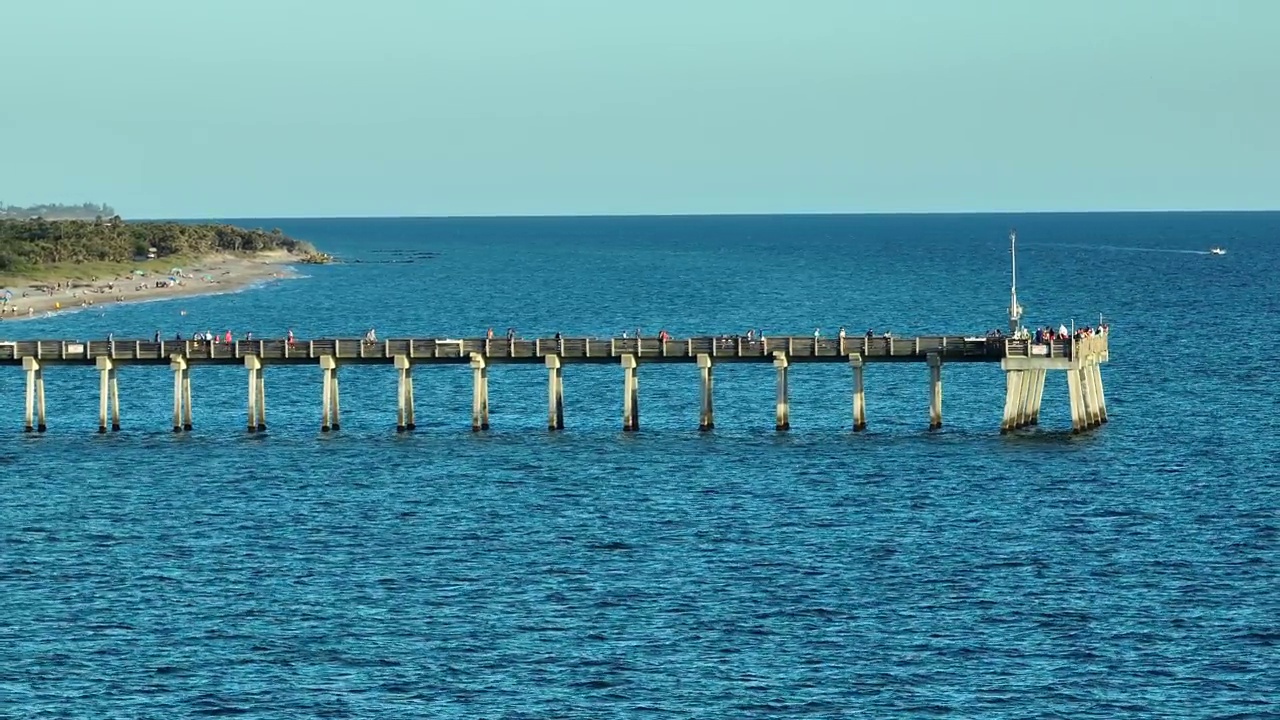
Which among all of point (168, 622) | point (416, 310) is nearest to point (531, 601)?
point (168, 622)

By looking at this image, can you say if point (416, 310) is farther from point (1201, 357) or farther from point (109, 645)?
point (109, 645)

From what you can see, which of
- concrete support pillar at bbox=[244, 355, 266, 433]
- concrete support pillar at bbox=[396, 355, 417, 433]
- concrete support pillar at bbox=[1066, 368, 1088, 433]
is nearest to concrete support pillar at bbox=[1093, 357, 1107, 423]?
concrete support pillar at bbox=[1066, 368, 1088, 433]

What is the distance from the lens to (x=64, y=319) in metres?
162

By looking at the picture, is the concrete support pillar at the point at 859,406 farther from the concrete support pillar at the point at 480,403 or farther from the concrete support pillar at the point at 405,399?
the concrete support pillar at the point at 405,399

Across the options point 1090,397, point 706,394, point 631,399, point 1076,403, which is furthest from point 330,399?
point 1090,397

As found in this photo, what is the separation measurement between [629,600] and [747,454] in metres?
26.2

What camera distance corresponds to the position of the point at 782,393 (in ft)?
291

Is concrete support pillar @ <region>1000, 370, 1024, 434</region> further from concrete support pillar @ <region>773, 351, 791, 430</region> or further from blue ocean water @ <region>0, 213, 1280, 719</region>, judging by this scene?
concrete support pillar @ <region>773, 351, 791, 430</region>

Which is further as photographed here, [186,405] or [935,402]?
[186,405]

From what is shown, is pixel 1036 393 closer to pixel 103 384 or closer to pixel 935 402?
pixel 935 402

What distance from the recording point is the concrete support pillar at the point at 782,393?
8600 centimetres

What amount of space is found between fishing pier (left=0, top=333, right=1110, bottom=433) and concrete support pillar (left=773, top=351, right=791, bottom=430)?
0.06 m

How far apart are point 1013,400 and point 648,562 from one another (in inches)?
1094

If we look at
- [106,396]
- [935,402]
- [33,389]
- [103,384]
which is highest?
[103,384]
